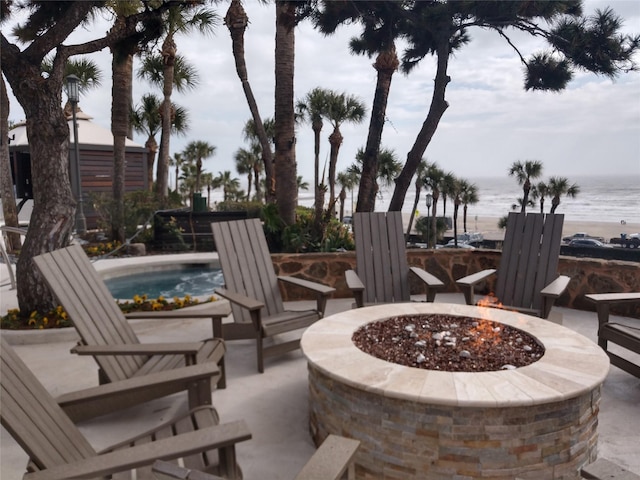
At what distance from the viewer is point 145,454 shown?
154cm

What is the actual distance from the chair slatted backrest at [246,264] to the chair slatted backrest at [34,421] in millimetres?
2097

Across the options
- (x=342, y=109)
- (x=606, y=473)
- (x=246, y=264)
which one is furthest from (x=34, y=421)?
(x=342, y=109)

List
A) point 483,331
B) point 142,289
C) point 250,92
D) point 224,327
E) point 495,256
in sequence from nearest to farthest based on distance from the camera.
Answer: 1. point 483,331
2. point 224,327
3. point 495,256
4. point 142,289
5. point 250,92

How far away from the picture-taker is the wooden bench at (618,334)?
10.6ft

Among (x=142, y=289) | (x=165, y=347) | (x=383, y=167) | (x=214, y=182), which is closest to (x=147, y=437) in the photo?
(x=165, y=347)

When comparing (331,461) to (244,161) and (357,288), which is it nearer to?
(357,288)

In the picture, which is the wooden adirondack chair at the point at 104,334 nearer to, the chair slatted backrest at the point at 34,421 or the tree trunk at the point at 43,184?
the chair slatted backrest at the point at 34,421

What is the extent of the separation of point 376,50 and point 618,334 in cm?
967

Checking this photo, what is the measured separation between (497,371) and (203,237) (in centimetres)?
859

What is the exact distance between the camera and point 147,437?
6.79ft

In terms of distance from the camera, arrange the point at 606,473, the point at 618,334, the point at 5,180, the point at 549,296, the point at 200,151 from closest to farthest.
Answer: the point at 606,473 < the point at 618,334 < the point at 549,296 < the point at 5,180 < the point at 200,151

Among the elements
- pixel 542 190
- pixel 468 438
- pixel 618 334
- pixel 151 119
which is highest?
pixel 151 119

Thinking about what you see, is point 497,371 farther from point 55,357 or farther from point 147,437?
point 55,357

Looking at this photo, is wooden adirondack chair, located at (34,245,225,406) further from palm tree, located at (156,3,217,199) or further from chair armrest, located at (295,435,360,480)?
palm tree, located at (156,3,217,199)
